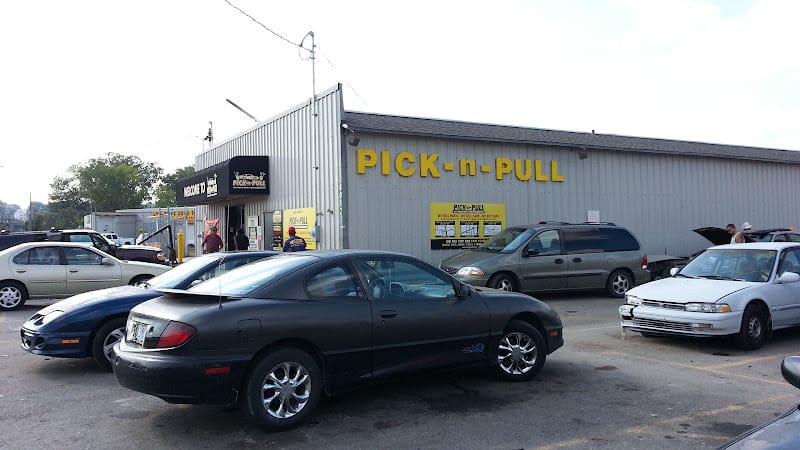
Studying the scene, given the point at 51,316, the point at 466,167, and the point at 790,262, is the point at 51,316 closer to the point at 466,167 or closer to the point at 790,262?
the point at 790,262

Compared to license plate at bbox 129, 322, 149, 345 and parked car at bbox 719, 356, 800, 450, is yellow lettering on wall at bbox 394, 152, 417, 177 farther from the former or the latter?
parked car at bbox 719, 356, 800, 450

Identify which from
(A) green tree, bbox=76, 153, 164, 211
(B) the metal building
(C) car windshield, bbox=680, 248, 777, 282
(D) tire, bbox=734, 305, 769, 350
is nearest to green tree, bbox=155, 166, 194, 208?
(A) green tree, bbox=76, 153, 164, 211

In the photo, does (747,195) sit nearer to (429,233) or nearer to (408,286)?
(429,233)

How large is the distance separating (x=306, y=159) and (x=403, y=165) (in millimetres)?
2768

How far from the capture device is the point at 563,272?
13.8 meters

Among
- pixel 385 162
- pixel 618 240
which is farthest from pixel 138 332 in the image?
pixel 618 240

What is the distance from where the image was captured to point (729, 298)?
7996 millimetres

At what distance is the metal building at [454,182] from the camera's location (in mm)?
15945

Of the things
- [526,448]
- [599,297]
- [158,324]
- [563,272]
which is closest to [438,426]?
[526,448]

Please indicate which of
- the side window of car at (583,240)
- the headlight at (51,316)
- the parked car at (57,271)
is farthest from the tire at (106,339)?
the side window of car at (583,240)

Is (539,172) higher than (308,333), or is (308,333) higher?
(539,172)

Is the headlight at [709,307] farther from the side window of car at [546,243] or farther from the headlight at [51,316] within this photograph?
the headlight at [51,316]

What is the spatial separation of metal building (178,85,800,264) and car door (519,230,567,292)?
3892 millimetres

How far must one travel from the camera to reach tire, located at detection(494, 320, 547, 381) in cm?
639
